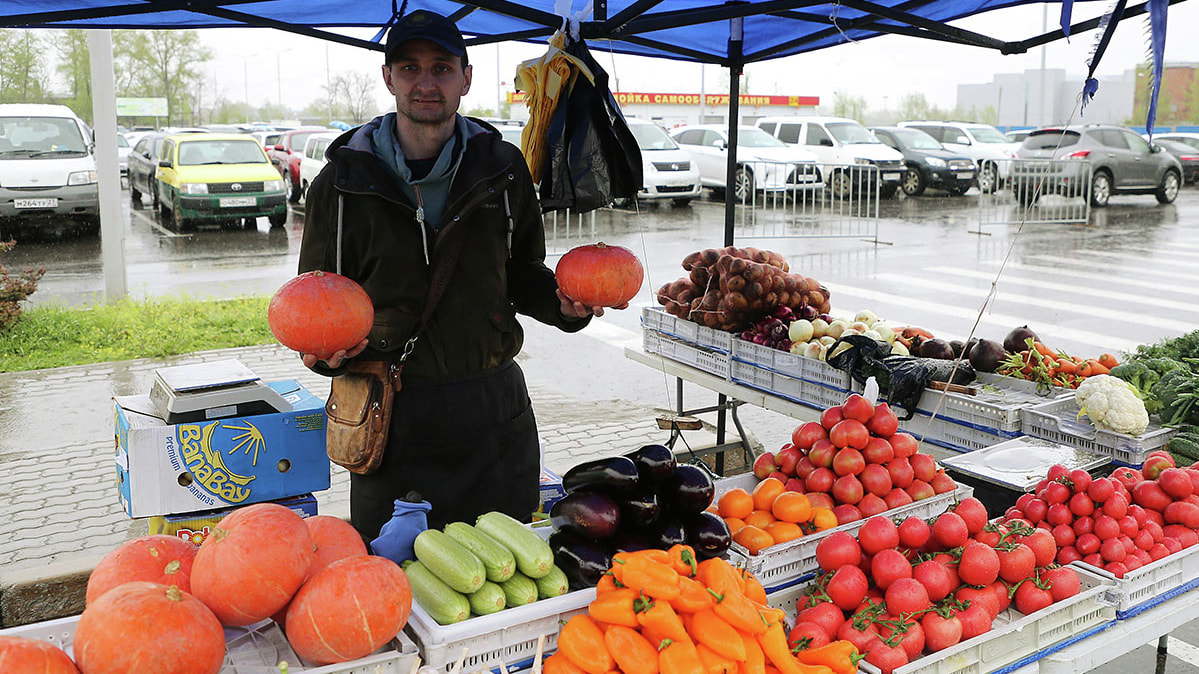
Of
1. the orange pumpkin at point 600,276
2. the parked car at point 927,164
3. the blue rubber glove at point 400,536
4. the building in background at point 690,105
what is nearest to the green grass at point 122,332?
the orange pumpkin at point 600,276

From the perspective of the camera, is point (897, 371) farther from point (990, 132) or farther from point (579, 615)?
point (990, 132)

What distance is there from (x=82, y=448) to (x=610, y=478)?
5505mm

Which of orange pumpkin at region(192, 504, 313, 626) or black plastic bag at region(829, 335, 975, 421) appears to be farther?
black plastic bag at region(829, 335, 975, 421)

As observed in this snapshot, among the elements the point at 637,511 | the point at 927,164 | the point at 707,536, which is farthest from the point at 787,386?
the point at 927,164

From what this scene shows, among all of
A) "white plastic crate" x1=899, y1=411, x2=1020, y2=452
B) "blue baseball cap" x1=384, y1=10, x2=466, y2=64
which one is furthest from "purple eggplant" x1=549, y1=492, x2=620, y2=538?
"white plastic crate" x1=899, y1=411, x2=1020, y2=452

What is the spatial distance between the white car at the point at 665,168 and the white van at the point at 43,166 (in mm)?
11286

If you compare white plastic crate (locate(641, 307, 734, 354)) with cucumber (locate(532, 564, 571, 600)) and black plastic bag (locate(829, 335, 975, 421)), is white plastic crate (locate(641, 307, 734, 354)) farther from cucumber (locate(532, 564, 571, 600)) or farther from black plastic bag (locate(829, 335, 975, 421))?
cucumber (locate(532, 564, 571, 600))

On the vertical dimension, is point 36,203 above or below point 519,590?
above

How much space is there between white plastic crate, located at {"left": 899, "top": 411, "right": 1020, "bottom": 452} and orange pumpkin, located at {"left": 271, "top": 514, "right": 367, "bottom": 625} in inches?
111

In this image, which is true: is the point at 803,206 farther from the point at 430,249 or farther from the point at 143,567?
the point at 143,567

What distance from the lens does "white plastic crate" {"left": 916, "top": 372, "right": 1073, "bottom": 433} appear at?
165 inches

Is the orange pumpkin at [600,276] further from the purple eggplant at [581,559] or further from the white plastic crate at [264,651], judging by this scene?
the white plastic crate at [264,651]

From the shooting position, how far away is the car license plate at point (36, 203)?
16016 mm

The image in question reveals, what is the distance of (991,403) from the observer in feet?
14.0
